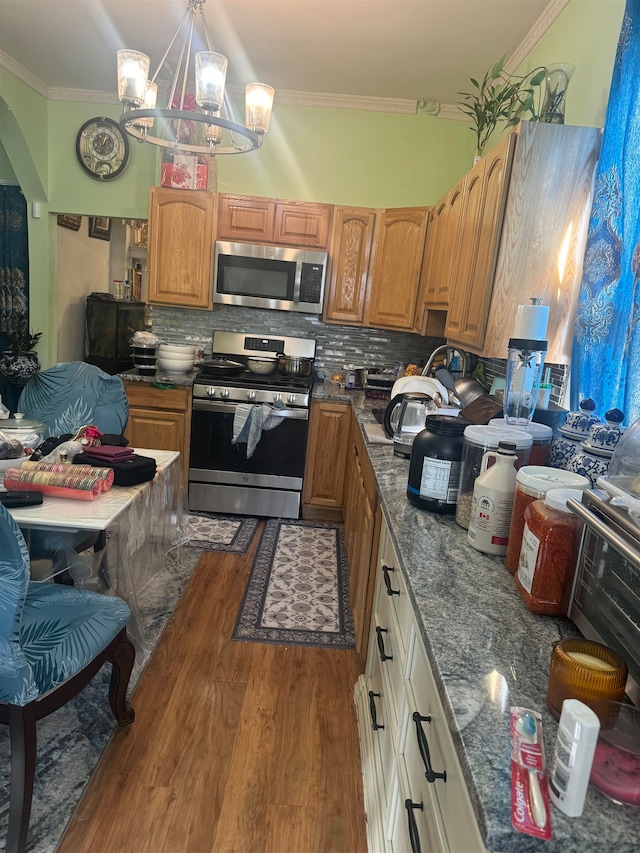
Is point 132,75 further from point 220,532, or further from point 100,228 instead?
point 100,228

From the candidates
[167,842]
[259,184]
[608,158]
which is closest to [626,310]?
[608,158]

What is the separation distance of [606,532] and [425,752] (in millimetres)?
496

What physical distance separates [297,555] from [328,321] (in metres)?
1.65

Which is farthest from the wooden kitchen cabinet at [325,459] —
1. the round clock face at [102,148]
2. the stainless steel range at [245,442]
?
the round clock face at [102,148]

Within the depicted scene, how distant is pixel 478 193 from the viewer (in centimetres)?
242

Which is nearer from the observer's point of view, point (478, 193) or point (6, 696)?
point (6, 696)

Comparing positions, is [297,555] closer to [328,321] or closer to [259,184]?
[328,321]

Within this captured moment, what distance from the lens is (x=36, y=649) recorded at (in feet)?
4.88

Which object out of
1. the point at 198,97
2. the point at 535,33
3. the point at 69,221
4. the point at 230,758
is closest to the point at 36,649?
the point at 230,758

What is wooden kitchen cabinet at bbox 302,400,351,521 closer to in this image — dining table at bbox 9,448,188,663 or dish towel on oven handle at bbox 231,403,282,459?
dish towel on oven handle at bbox 231,403,282,459

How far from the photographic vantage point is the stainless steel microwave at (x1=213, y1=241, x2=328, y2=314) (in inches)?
154

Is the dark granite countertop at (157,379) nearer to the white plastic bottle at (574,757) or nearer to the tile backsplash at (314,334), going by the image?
the tile backsplash at (314,334)

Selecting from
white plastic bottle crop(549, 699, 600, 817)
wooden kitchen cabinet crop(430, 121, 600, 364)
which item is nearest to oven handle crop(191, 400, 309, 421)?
wooden kitchen cabinet crop(430, 121, 600, 364)

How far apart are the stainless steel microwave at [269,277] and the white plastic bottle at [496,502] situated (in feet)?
9.09
